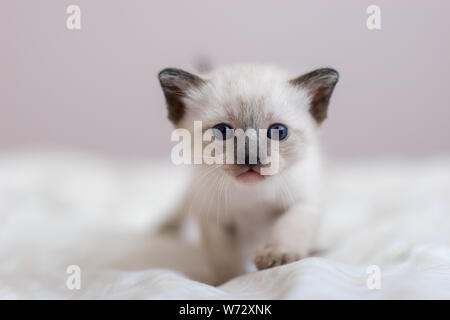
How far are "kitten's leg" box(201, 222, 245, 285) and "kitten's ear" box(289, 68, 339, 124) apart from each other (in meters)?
0.45

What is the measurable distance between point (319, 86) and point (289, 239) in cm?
42

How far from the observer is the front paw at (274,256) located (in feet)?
4.10

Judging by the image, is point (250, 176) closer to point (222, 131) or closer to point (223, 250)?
point (222, 131)

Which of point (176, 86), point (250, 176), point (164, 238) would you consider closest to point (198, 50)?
point (164, 238)

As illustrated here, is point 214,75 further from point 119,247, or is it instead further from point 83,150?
point 83,150

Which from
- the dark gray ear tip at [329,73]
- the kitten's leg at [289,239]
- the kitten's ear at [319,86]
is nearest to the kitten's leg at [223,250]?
the kitten's leg at [289,239]

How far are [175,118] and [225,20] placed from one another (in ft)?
5.66

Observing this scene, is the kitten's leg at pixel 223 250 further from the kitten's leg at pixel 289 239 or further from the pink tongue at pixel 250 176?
the pink tongue at pixel 250 176

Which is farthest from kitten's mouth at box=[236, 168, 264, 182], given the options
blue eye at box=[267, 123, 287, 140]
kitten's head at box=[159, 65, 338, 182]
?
blue eye at box=[267, 123, 287, 140]

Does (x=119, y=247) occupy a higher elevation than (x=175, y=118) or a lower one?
lower

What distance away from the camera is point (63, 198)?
242 cm

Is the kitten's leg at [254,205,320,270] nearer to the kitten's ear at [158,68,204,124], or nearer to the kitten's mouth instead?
the kitten's mouth

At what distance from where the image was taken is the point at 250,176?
1.23 meters

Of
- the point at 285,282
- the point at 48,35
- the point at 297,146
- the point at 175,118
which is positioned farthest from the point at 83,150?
the point at 285,282
